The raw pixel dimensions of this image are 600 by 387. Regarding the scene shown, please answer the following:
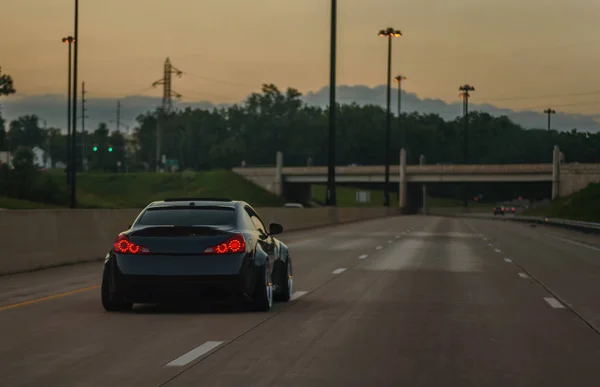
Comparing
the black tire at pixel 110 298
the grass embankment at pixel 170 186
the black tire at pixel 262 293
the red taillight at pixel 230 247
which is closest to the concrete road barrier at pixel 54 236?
the black tire at pixel 110 298

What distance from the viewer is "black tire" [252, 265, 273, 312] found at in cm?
1318

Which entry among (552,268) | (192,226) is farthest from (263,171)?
(192,226)

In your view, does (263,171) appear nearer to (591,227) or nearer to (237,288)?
(591,227)

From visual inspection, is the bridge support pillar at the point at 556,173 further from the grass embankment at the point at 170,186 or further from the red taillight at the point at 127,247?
the red taillight at the point at 127,247

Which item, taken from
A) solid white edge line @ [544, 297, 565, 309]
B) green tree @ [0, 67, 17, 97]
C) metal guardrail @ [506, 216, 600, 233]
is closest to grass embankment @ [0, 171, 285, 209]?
green tree @ [0, 67, 17, 97]

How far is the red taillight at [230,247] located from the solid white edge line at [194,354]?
236 cm

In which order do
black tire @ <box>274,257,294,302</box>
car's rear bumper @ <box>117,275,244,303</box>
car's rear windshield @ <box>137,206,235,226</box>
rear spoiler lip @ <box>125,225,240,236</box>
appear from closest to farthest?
car's rear bumper @ <box>117,275,244,303</box> < rear spoiler lip @ <box>125,225,240,236</box> < car's rear windshield @ <box>137,206,235,226</box> < black tire @ <box>274,257,294,302</box>

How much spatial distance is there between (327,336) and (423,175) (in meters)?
126

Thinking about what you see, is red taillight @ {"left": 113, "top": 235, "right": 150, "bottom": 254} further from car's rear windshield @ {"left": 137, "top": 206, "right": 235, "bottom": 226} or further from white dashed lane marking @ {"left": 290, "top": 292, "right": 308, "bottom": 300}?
white dashed lane marking @ {"left": 290, "top": 292, "right": 308, "bottom": 300}

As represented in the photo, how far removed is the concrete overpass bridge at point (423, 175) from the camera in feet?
395

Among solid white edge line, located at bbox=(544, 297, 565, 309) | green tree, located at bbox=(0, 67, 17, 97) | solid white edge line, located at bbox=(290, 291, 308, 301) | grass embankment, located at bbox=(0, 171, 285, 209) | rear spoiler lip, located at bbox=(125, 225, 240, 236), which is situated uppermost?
green tree, located at bbox=(0, 67, 17, 97)

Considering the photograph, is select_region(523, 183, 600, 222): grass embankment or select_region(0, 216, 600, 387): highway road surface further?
select_region(523, 183, 600, 222): grass embankment

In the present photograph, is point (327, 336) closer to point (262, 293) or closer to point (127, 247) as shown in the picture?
point (262, 293)

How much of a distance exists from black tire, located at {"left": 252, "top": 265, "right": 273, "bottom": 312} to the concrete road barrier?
836cm
